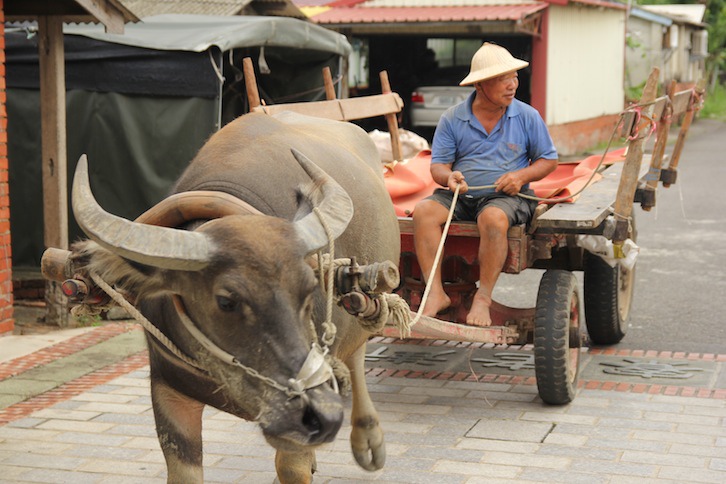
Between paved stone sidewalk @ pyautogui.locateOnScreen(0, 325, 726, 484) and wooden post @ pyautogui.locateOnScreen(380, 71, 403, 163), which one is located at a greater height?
wooden post @ pyautogui.locateOnScreen(380, 71, 403, 163)

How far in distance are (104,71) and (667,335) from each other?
5.25 meters

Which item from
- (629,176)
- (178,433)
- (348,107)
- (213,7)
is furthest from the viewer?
(213,7)

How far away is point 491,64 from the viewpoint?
5973mm

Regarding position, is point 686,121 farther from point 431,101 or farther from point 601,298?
point 431,101

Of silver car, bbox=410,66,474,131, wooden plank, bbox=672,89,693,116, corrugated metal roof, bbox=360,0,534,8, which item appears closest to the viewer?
wooden plank, bbox=672,89,693,116

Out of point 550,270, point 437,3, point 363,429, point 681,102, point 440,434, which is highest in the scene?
point 437,3

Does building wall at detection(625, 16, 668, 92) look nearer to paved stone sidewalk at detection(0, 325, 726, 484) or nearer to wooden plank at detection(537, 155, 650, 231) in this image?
wooden plank at detection(537, 155, 650, 231)

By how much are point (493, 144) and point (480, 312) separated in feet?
3.37

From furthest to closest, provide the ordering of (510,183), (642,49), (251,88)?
1. (642,49)
2. (251,88)
3. (510,183)

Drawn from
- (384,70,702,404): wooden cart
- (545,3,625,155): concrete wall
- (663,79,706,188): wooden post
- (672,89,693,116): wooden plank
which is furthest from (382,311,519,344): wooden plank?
(545,3,625,155): concrete wall

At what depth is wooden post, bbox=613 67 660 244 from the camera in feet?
19.4

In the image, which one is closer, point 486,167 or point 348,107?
point 486,167

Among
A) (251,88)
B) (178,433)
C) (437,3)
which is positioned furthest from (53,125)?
(437,3)

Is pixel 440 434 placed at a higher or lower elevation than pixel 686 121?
lower
